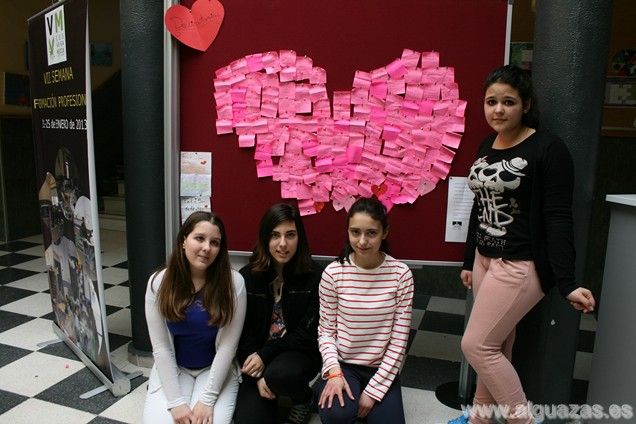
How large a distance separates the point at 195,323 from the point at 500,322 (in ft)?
3.53

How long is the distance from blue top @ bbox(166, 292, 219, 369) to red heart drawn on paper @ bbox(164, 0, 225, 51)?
1098 millimetres

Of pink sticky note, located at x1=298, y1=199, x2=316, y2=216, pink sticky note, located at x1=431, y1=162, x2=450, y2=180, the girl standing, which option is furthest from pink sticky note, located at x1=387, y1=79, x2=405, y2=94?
pink sticky note, located at x1=298, y1=199, x2=316, y2=216

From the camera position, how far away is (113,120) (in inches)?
237

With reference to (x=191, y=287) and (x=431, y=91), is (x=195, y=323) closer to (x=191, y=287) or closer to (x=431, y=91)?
(x=191, y=287)

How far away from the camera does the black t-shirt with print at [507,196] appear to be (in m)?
1.62

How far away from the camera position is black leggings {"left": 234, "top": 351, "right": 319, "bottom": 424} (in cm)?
184

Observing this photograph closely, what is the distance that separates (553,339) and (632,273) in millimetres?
371

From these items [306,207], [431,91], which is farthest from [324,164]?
[431,91]

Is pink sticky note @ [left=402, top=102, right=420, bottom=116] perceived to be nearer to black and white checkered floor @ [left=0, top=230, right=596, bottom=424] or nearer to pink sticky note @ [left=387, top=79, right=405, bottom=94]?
pink sticky note @ [left=387, top=79, right=405, bottom=94]

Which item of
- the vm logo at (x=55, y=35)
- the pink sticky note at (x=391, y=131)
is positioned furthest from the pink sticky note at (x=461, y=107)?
the vm logo at (x=55, y=35)

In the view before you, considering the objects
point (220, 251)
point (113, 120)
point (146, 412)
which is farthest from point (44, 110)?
point (113, 120)

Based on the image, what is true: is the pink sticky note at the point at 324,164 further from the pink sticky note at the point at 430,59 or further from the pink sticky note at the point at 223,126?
the pink sticky note at the point at 430,59

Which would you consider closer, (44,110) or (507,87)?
(507,87)

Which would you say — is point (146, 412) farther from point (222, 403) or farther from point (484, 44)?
point (484, 44)
